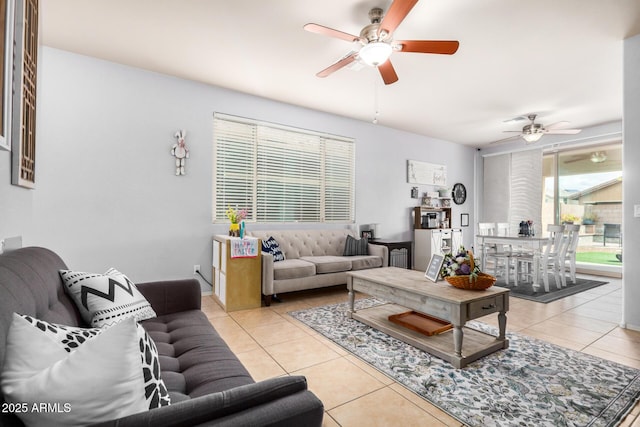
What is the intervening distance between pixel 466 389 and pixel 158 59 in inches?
166

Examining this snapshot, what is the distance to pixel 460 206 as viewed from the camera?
7.41 metres

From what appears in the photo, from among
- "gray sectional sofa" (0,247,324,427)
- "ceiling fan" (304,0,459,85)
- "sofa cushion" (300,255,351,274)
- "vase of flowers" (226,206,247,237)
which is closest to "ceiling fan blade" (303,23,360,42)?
"ceiling fan" (304,0,459,85)

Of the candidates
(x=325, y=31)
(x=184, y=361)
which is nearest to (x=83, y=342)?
(x=184, y=361)

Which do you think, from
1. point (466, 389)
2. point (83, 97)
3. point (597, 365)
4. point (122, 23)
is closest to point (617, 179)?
point (597, 365)

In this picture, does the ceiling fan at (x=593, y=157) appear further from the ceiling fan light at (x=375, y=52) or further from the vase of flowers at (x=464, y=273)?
the ceiling fan light at (x=375, y=52)

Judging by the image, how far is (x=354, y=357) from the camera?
238cm

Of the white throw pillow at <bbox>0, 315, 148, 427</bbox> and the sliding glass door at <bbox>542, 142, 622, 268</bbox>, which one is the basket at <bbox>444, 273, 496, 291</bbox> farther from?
the sliding glass door at <bbox>542, 142, 622, 268</bbox>

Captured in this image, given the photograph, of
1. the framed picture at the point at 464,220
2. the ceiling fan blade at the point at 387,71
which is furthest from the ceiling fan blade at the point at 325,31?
the framed picture at the point at 464,220

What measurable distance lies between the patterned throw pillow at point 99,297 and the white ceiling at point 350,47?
2.26 m

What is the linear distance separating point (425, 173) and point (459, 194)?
1.29 meters

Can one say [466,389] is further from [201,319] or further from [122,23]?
[122,23]

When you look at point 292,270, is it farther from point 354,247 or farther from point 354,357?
point 354,357

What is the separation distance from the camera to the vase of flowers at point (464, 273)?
2428mm

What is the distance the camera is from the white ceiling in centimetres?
261
